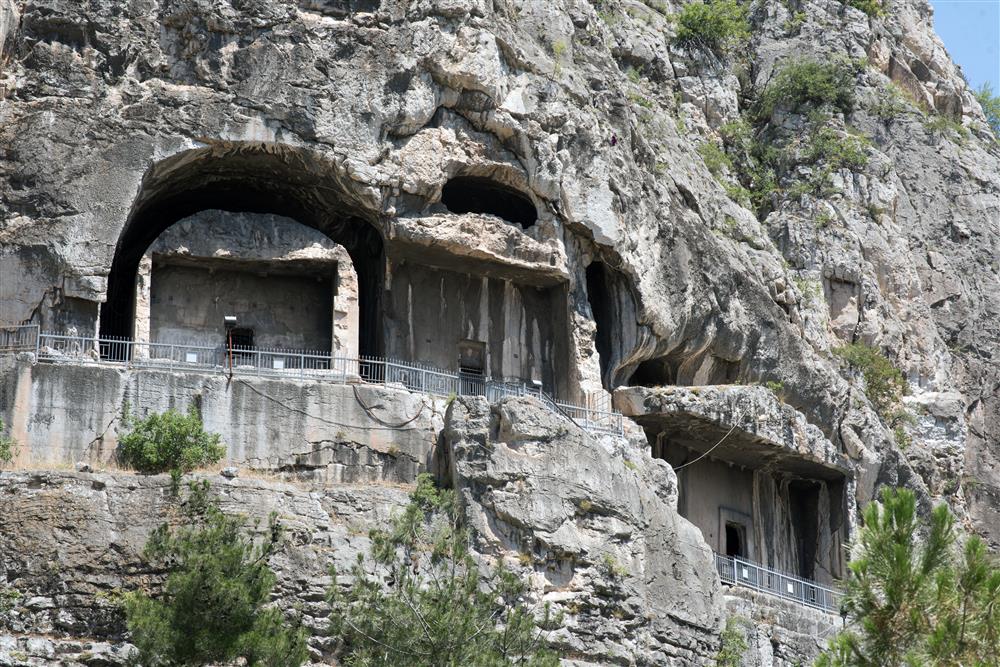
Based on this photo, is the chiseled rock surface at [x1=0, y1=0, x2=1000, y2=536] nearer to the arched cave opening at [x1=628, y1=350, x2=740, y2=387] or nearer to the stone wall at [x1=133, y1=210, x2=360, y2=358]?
the arched cave opening at [x1=628, y1=350, x2=740, y2=387]

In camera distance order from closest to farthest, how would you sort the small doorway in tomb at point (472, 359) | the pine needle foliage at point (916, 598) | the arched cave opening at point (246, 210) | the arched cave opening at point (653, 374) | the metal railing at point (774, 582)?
the pine needle foliage at point (916, 598)
the arched cave opening at point (246, 210)
the metal railing at point (774, 582)
the small doorway in tomb at point (472, 359)
the arched cave opening at point (653, 374)

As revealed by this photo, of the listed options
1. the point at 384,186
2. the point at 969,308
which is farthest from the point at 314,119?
the point at 969,308

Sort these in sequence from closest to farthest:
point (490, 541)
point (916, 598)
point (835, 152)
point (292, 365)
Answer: point (916, 598), point (490, 541), point (292, 365), point (835, 152)

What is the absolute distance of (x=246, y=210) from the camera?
3500 centimetres

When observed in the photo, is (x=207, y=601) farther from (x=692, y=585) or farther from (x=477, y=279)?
(x=477, y=279)

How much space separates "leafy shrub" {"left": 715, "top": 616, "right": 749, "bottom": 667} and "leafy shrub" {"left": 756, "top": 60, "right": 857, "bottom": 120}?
703 inches

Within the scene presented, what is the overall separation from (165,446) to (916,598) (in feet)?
44.8

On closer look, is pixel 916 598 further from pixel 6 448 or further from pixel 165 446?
pixel 6 448

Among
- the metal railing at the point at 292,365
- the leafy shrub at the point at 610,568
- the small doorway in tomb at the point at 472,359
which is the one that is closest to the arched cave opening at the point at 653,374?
the metal railing at the point at 292,365

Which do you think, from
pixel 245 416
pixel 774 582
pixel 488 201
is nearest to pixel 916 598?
pixel 245 416

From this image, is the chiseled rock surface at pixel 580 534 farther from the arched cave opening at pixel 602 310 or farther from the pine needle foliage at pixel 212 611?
the arched cave opening at pixel 602 310

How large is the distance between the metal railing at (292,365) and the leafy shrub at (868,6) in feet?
64.1

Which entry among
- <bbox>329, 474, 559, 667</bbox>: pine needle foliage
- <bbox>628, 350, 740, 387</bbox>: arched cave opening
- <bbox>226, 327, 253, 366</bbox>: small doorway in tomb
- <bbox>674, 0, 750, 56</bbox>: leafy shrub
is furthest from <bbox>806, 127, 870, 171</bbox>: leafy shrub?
<bbox>329, 474, 559, 667</bbox>: pine needle foliage

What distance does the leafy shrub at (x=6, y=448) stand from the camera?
26.7m
